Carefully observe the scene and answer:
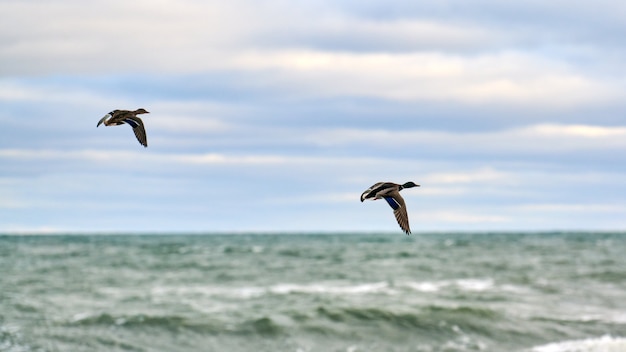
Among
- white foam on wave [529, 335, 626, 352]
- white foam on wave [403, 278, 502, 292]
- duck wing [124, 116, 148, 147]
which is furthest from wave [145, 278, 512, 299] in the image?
duck wing [124, 116, 148, 147]

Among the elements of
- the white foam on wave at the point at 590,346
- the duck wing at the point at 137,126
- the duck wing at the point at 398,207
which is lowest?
the white foam on wave at the point at 590,346

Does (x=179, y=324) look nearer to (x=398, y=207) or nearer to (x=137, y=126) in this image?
(x=137, y=126)

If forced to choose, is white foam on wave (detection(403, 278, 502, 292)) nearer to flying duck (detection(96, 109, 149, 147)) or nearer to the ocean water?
the ocean water

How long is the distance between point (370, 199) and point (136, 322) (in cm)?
2359

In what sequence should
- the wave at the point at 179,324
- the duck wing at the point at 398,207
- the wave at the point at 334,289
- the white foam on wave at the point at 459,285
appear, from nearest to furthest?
1. the duck wing at the point at 398,207
2. the wave at the point at 179,324
3. the wave at the point at 334,289
4. the white foam on wave at the point at 459,285

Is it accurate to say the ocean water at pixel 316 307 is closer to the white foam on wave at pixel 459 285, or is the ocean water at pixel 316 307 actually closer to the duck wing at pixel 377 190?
the white foam on wave at pixel 459 285

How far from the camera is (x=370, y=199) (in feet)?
23.7

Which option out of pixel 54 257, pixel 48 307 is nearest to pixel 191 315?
pixel 48 307

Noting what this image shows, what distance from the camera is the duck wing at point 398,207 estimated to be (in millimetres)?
7871

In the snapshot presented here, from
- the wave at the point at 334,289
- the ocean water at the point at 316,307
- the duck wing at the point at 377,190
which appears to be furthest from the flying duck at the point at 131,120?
the wave at the point at 334,289

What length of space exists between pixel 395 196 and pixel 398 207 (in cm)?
12

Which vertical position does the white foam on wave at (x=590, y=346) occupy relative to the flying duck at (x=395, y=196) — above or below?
below

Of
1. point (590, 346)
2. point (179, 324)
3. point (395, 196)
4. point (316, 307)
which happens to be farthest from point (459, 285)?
point (395, 196)

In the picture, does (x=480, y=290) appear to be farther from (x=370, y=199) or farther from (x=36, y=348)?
(x=370, y=199)
